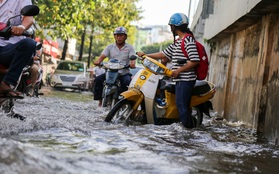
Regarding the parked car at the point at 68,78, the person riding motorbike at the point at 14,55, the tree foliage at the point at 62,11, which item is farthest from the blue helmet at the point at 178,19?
the parked car at the point at 68,78

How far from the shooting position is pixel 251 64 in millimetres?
10586

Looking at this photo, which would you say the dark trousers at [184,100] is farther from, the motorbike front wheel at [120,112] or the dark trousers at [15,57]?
the dark trousers at [15,57]

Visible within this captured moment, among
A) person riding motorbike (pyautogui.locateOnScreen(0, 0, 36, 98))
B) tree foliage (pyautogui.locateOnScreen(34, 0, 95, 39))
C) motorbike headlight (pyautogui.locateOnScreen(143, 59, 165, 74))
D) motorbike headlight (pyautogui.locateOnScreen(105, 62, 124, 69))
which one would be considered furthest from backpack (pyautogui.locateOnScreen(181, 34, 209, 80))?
tree foliage (pyautogui.locateOnScreen(34, 0, 95, 39))

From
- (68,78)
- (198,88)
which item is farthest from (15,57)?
(68,78)

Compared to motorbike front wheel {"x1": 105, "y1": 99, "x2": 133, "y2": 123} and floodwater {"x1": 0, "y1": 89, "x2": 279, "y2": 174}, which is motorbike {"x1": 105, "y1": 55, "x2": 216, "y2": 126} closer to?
motorbike front wheel {"x1": 105, "y1": 99, "x2": 133, "y2": 123}

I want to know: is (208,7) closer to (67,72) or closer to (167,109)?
(67,72)

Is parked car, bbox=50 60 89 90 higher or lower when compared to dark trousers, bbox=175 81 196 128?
lower

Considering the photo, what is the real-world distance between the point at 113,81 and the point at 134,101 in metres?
1.77

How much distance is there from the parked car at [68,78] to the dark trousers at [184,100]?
1936 centimetres

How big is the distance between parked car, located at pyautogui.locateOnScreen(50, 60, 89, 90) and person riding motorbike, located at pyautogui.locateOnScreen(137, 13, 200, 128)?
19.3 meters

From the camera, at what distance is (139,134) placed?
19.8 feet

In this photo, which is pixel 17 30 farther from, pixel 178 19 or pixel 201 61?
pixel 201 61

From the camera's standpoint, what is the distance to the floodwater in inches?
133

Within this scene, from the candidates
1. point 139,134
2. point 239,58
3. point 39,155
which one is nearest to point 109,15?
point 239,58
